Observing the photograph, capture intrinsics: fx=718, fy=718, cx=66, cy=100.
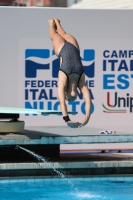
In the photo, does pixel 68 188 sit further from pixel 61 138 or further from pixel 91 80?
pixel 91 80

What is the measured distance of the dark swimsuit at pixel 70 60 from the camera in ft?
35.3

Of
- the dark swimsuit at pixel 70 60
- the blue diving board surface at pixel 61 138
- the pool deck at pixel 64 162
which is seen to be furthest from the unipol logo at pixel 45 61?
the pool deck at pixel 64 162

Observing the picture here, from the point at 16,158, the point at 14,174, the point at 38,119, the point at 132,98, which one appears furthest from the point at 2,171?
the point at 132,98

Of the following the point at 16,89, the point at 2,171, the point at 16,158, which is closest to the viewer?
the point at 2,171

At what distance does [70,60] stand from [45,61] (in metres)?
1.77

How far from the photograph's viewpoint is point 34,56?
1248 centimetres

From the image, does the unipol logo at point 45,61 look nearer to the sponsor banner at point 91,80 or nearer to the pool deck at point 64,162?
the sponsor banner at point 91,80

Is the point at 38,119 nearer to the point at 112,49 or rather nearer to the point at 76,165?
the point at 112,49

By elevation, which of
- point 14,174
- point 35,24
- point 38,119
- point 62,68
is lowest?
point 14,174

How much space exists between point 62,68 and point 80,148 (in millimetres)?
2142

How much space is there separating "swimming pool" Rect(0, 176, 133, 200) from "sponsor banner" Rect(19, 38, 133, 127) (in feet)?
9.26

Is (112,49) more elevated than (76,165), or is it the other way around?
(112,49)

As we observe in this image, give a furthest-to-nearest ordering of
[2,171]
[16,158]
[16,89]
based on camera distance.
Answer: [16,89], [16,158], [2,171]

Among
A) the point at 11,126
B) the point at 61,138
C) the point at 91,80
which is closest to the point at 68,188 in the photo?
the point at 61,138
